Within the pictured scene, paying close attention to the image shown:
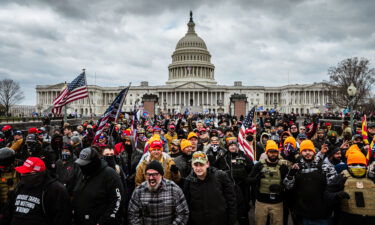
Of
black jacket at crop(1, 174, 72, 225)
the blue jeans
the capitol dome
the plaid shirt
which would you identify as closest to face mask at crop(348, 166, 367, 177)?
the blue jeans

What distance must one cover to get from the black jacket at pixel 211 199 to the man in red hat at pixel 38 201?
1.64 meters

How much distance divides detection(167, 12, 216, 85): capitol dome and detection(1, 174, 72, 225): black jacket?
337 ft

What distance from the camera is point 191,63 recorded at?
106 metres

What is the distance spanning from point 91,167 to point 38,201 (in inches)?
29.4

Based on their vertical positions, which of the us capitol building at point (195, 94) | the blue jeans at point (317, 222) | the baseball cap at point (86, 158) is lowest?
the blue jeans at point (317, 222)

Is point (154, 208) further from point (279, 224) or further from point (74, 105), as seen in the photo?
point (74, 105)

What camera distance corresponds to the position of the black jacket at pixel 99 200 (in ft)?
12.9

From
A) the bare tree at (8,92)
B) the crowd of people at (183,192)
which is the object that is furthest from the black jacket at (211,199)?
the bare tree at (8,92)

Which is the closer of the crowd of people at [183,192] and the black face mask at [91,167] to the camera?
the crowd of people at [183,192]

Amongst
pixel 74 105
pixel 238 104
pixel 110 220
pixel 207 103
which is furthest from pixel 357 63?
pixel 74 105

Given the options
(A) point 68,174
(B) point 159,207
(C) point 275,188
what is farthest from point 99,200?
(C) point 275,188

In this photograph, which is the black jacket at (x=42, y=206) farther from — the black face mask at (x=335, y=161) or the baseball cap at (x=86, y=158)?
the black face mask at (x=335, y=161)

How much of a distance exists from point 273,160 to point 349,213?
1.36 metres

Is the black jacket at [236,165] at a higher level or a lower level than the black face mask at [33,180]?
lower
